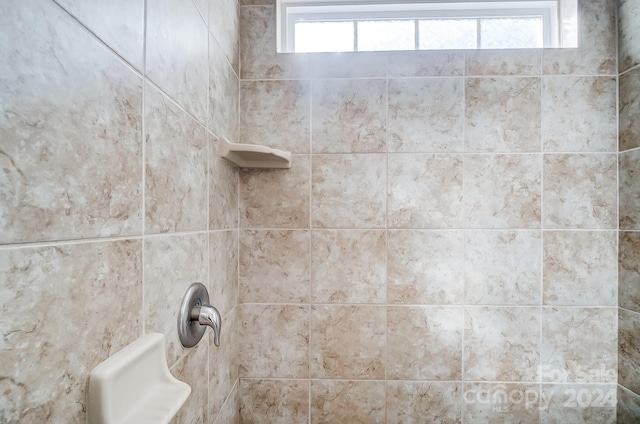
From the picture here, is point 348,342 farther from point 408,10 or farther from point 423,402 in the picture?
point 408,10

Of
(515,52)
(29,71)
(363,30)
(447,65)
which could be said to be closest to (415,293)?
(447,65)

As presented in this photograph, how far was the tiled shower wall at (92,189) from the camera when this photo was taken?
0.35 meters

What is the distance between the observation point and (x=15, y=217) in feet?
1.14

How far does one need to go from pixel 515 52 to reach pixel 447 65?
0.86ft

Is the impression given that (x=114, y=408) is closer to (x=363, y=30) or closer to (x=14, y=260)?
(x=14, y=260)

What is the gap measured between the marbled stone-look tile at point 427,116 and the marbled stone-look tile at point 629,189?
60 cm

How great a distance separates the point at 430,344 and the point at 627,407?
735mm

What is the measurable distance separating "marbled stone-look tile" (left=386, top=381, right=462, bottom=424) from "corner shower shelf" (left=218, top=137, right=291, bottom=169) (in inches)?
37.3

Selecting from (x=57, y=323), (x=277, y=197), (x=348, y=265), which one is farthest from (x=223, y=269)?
(x=57, y=323)

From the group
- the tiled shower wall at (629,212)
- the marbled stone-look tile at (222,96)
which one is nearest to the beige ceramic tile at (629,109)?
the tiled shower wall at (629,212)

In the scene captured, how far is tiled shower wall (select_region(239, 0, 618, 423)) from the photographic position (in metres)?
1.25

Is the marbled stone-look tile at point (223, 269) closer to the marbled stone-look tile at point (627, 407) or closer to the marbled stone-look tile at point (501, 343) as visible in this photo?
the marbled stone-look tile at point (501, 343)

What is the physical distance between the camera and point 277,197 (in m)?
1.29

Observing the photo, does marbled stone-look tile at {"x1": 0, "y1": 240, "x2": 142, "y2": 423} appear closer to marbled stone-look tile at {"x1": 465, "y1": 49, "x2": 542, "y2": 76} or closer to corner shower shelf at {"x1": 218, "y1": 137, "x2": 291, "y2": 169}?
corner shower shelf at {"x1": 218, "y1": 137, "x2": 291, "y2": 169}
